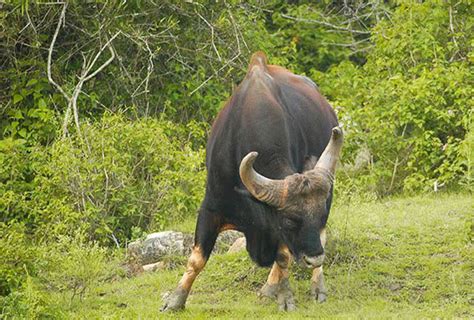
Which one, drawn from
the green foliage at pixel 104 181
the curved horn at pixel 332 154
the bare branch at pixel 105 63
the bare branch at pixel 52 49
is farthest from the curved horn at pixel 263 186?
the bare branch at pixel 105 63

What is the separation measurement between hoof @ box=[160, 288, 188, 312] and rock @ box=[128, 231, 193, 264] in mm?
2090

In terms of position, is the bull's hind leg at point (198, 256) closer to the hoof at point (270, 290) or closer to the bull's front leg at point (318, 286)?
the hoof at point (270, 290)

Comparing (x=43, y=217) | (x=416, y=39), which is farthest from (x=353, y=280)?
(x=416, y=39)

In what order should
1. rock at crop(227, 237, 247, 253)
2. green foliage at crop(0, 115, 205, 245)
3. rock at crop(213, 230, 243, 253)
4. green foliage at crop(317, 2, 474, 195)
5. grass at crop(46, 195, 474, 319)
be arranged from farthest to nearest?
green foliage at crop(317, 2, 474, 195), green foliage at crop(0, 115, 205, 245), rock at crop(213, 230, 243, 253), rock at crop(227, 237, 247, 253), grass at crop(46, 195, 474, 319)

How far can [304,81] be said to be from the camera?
414 inches

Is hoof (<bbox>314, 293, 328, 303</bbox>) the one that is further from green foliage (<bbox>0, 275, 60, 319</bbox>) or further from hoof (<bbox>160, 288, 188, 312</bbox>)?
green foliage (<bbox>0, 275, 60, 319</bbox>)

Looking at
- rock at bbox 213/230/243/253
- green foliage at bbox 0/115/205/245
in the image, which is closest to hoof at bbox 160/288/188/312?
rock at bbox 213/230/243/253

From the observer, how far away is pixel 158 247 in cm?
1127

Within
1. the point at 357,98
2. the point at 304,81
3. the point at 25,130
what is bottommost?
the point at 357,98

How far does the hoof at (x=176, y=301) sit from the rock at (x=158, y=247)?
82.3 inches

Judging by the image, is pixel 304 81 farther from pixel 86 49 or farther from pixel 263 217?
pixel 86 49

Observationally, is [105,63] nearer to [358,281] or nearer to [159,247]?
[159,247]

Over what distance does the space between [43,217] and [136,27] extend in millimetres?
3109

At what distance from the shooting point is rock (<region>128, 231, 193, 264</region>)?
36.9 ft
